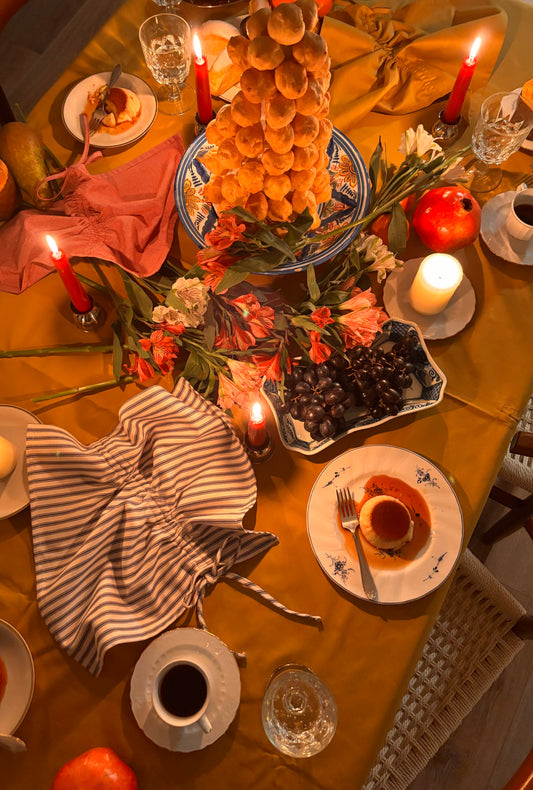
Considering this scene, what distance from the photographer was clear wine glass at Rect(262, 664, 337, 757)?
85cm

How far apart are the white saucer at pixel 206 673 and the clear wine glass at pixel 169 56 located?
3.33 feet

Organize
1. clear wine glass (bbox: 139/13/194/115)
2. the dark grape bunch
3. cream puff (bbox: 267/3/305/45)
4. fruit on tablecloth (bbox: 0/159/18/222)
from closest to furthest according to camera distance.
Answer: cream puff (bbox: 267/3/305/45)
the dark grape bunch
fruit on tablecloth (bbox: 0/159/18/222)
clear wine glass (bbox: 139/13/194/115)

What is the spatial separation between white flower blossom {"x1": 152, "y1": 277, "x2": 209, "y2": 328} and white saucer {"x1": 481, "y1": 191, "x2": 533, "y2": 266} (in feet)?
1.90

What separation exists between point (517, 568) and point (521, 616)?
23.6 inches

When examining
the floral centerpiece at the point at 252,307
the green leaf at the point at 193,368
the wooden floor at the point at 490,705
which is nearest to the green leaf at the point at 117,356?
the floral centerpiece at the point at 252,307

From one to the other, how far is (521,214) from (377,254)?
14.5 inches

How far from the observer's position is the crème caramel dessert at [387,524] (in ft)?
Answer: 2.99

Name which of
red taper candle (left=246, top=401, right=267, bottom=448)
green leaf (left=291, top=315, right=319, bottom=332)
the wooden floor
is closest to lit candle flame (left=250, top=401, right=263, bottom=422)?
red taper candle (left=246, top=401, right=267, bottom=448)

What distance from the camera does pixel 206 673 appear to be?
2.76 ft

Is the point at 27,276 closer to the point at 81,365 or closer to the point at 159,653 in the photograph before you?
the point at 81,365

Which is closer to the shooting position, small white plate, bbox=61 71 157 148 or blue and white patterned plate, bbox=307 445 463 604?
blue and white patterned plate, bbox=307 445 463 604

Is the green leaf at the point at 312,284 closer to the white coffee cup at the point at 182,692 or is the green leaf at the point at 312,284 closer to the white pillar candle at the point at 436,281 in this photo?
the white pillar candle at the point at 436,281

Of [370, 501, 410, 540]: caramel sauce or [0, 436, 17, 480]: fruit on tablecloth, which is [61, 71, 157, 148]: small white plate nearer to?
[0, 436, 17, 480]: fruit on tablecloth

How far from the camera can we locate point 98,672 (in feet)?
2.84
